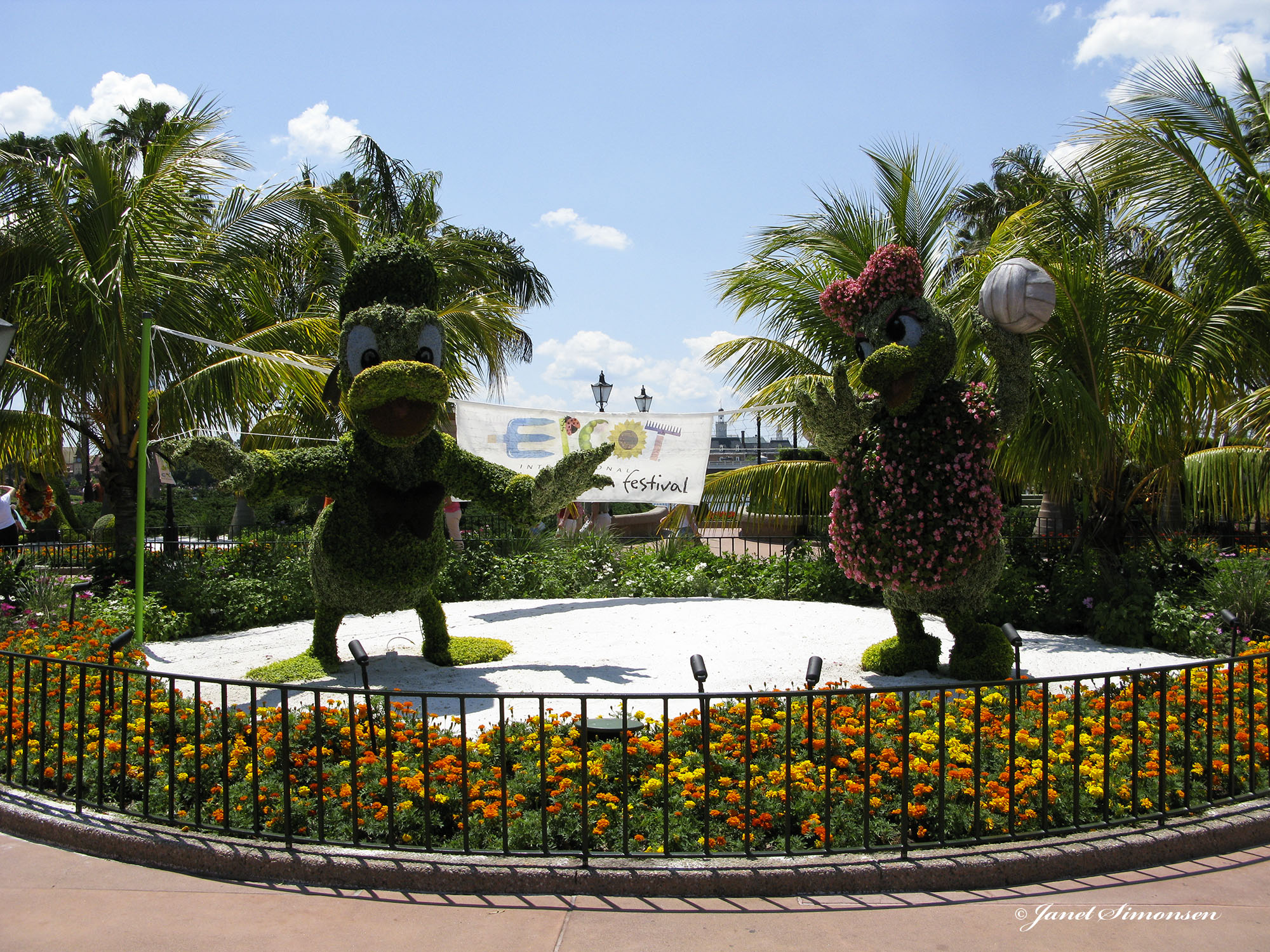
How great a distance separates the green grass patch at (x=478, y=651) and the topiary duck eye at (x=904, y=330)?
13.0 ft

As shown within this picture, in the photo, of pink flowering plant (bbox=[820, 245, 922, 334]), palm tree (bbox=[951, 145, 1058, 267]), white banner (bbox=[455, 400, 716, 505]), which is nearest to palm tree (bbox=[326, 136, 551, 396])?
white banner (bbox=[455, 400, 716, 505])

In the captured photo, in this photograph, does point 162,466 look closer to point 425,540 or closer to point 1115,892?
point 425,540

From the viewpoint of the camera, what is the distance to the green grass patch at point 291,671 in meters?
6.59

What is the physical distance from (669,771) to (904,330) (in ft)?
11.5

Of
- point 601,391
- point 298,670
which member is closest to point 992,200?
point 601,391

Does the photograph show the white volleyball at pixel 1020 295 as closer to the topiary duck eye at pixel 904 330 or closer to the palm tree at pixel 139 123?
the topiary duck eye at pixel 904 330

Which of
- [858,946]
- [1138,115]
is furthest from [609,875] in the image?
[1138,115]

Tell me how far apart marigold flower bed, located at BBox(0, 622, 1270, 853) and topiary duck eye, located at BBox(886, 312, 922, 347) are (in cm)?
242

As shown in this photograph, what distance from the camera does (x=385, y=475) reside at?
6.51 m

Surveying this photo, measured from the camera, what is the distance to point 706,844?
3549mm

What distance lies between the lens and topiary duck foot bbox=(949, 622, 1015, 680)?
6281 mm

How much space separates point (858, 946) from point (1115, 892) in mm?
1141

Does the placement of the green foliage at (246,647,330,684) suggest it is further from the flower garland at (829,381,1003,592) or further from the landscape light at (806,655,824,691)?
the landscape light at (806,655,824,691)

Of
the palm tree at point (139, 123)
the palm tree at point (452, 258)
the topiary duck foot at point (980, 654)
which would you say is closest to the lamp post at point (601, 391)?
the palm tree at point (452, 258)
